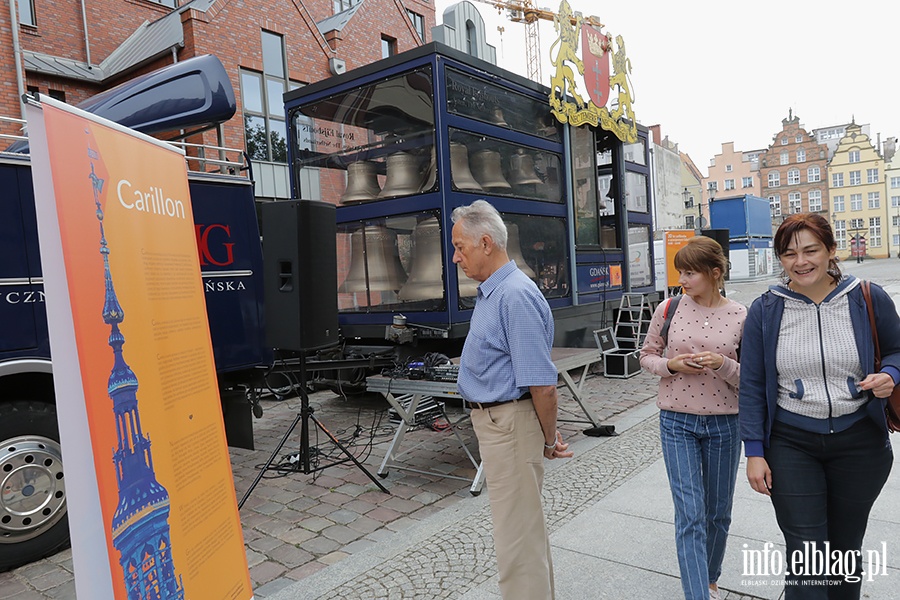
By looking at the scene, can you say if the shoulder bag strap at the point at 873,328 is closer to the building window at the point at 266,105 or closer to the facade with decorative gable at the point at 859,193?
the building window at the point at 266,105

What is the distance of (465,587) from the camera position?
10.6 ft

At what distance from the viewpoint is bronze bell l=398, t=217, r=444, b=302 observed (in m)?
6.56

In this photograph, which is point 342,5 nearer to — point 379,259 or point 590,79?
point 590,79

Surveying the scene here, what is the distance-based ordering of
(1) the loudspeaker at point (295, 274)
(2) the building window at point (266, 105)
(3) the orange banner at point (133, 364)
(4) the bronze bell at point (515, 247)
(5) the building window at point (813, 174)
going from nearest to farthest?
1. (3) the orange banner at point (133, 364)
2. (1) the loudspeaker at point (295, 274)
3. (4) the bronze bell at point (515, 247)
4. (2) the building window at point (266, 105)
5. (5) the building window at point (813, 174)

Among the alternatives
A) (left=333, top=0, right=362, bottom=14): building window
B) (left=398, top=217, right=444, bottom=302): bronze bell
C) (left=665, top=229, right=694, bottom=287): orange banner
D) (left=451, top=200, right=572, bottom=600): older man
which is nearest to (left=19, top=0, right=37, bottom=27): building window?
(left=333, top=0, right=362, bottom=14): building window

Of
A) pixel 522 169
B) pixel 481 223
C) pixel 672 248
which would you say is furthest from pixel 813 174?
pixel 481 223

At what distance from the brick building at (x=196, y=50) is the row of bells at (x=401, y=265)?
783 cm

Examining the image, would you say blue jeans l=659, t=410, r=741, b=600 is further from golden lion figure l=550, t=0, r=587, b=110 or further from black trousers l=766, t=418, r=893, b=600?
golden lion figure l=550, t=0, r=587, b=110

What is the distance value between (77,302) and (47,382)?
10.0 feet

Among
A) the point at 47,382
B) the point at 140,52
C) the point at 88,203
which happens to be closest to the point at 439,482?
the point at 47,382

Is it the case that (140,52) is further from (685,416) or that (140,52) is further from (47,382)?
Result: (685,416)

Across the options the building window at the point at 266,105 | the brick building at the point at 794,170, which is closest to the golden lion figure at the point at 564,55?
the building window at the point at 266,105

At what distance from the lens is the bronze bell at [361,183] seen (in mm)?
7289

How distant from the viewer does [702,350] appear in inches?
111
